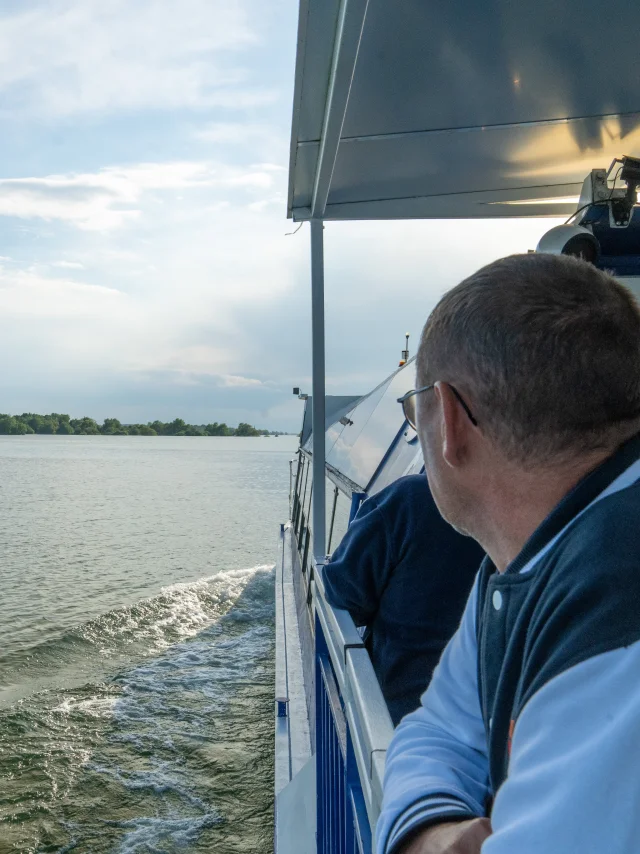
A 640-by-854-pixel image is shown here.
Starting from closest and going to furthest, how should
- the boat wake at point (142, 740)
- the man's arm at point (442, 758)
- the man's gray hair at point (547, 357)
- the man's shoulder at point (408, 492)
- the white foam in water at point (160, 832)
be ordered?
the man's gray hair at point (547, 357) < the man's arm at point (442, 758) < the man's shoulder at point (408, 492) < the white foam in water at point (160, 832) < the boat wake at point (142, 740)

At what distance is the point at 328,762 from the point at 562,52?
2.85 metres

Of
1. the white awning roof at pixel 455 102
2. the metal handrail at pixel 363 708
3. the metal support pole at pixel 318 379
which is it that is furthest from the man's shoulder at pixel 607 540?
the metal support pole at pixel 318 379

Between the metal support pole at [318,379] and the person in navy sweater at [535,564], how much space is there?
3.48 m

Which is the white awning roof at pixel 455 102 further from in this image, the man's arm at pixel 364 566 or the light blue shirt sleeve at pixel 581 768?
the light blue shirt sleeve at pixel 581 768

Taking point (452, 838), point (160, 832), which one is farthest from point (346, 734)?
point (160, 832)

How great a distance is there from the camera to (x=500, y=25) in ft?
8.52

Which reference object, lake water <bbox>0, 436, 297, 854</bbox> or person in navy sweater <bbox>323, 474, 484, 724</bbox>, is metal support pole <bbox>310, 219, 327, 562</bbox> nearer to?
person in navy sweater <bbox>323, 474, 484, 724</bbox>

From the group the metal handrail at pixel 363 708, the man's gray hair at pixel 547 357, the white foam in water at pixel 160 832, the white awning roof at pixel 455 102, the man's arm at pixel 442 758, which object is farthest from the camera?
the white foam in water at pixel 160 832

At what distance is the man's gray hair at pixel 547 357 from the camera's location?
0.93 meters

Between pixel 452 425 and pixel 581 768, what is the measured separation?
50cm

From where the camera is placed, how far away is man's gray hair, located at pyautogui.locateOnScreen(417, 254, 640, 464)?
0.93 metres

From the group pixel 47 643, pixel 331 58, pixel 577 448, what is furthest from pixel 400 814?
pixel 47 643

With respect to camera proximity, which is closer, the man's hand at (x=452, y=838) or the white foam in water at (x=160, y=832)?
the man's hand at (x=452, y=838)

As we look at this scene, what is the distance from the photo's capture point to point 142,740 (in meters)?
7.60
